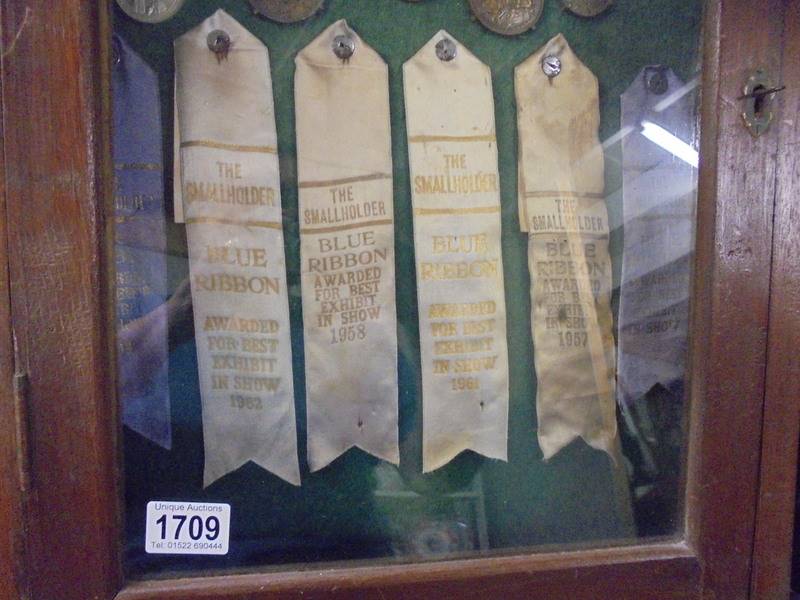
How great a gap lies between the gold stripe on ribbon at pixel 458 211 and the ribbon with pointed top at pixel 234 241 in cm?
22

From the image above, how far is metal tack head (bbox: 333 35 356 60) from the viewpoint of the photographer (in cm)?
104

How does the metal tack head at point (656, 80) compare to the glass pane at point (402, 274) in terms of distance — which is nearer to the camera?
the glass pane at point (402, 274)

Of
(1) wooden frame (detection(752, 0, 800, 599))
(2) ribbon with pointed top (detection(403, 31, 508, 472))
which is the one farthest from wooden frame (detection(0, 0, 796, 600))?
(2) ribbon with pointed top (detection(403, 31, 508, 472))

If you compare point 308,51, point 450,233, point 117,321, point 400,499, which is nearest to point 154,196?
point 117,321

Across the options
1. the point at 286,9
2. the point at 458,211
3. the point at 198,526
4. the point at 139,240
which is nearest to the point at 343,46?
the point at 286,9

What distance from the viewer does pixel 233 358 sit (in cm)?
104

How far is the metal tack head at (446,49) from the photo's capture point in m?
1.08

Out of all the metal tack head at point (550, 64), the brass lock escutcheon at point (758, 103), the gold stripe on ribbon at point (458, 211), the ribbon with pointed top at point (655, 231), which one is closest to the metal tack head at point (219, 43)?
the gold stripe on ribbon at point (458, 211)

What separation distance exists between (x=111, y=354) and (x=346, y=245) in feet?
1.20

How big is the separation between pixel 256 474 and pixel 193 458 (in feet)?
0.32

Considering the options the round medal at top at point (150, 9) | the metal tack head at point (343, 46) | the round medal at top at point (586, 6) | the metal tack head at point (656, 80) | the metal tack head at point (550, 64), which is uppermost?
the round medal at top at point (586, 6)

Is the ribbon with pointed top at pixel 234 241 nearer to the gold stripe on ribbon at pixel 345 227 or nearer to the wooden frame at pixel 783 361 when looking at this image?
the gold stripe on ribbon at pixel 345 227

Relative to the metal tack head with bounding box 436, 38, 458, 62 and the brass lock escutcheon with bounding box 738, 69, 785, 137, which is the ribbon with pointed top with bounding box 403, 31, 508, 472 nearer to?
the metal tack head with bounding box 436, 38, 458, 62

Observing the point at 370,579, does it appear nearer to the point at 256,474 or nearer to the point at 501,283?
the point at 256,474
